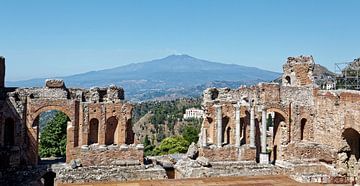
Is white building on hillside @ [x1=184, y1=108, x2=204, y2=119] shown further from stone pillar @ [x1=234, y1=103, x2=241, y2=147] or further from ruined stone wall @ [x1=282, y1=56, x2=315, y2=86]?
stone pillar @ [x1=234, y1=103, x2=241, y2=147]

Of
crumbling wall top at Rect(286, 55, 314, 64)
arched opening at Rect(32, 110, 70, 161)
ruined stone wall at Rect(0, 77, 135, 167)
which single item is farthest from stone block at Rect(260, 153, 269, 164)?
arched opening at Rect(32, 110, 70, 161)

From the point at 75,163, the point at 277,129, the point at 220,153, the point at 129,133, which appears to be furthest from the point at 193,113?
the point at 75,163

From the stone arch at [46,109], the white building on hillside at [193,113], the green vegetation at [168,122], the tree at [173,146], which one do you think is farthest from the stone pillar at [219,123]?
the white building on hillside at [193,113]

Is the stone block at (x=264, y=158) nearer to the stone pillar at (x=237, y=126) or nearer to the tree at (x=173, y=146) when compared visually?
the stone pillar at (x=237, y=126)

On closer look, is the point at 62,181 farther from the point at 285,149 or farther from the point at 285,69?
the point at 285,69

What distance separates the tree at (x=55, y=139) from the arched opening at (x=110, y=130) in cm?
1063

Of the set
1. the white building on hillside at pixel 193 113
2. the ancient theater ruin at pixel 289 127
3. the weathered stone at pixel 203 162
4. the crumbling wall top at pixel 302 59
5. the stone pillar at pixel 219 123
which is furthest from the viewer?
the white building on hillside at pixel 193 113

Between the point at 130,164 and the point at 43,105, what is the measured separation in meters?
6.17

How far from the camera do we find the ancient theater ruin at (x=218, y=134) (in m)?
25.1

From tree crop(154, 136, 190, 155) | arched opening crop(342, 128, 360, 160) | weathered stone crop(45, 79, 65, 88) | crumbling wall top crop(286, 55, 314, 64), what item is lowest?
tree crop(154, 136, 190, 155)

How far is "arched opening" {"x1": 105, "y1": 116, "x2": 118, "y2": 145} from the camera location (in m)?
28.3

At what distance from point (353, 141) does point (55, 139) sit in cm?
2385

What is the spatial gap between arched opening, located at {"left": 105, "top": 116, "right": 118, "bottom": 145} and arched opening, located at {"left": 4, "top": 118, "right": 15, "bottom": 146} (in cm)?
550

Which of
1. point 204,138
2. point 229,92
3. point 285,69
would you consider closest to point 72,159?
point 204,138
